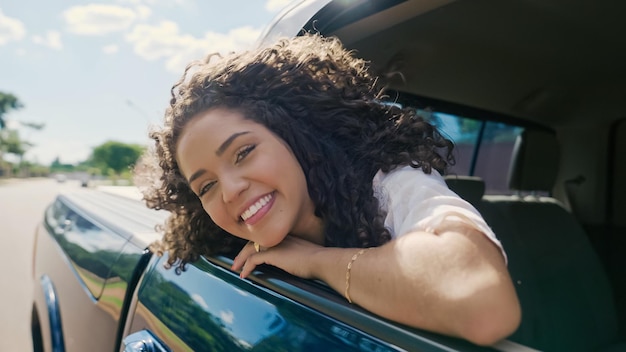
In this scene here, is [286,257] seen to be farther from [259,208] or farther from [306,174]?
[306,174]

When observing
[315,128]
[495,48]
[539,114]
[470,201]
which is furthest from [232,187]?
[539,114]

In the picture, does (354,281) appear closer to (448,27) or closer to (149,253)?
(149,253)

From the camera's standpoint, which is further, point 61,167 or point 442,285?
point 61,167

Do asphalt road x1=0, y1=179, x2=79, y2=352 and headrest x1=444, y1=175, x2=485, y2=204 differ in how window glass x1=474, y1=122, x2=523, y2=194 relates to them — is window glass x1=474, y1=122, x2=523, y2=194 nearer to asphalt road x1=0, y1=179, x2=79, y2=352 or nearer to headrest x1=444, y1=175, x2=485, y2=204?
headrest x1=444, y1=175, x2=485, y2=204

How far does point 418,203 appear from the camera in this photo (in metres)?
1.19

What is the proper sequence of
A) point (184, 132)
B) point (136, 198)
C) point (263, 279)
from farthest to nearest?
point (136, 198) < point (184, 132) < point (263, 279)

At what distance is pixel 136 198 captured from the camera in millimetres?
3012

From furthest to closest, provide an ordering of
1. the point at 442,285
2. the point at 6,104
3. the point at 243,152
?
the point at 6,104 < the point at 243,152 < the point at 442,285

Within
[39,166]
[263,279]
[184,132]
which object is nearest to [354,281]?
[263,279]

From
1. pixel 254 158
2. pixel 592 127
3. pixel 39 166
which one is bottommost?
pixel 39 166

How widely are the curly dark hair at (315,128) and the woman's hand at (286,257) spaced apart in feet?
0.43

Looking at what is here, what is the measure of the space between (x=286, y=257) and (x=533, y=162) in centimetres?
281

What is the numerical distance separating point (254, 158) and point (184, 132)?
0.25 meters

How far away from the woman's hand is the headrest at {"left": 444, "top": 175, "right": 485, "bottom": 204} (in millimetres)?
1136
